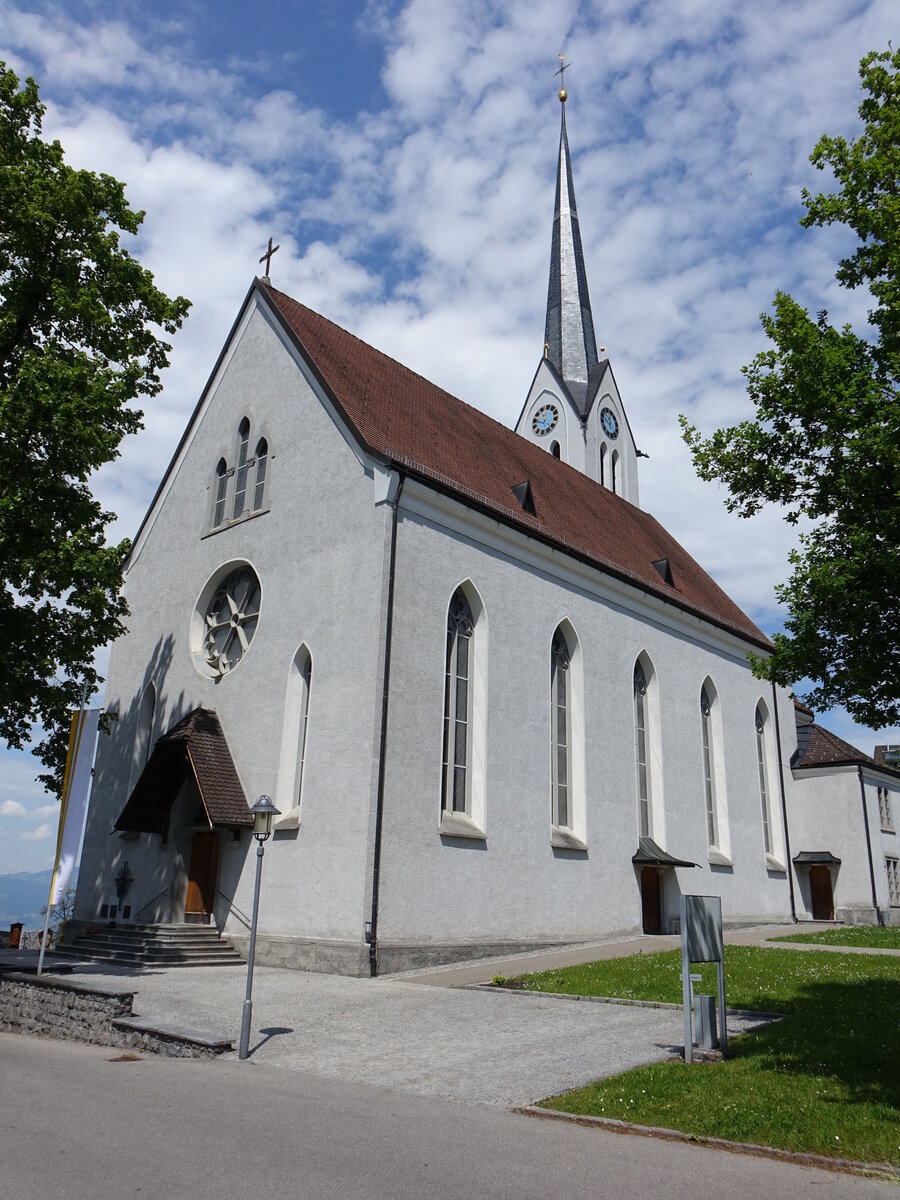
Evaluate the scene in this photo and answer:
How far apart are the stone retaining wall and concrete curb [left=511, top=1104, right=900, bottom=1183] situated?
13.3ft

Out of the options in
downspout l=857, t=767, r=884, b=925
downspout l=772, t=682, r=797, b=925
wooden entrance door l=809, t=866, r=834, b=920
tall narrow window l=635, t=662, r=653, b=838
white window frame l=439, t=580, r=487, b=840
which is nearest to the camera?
white window frame l=439, t=580, r=487, b=840

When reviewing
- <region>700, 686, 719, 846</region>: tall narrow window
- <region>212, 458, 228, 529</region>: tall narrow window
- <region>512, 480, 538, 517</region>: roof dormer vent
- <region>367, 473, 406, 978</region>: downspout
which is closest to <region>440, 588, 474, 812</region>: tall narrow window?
<region>367, 473, 406, 978</region>: downspout

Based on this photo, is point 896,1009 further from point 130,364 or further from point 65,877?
point 130,364

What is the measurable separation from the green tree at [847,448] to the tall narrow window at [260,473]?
12.7 meters

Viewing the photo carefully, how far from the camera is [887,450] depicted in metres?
8.00

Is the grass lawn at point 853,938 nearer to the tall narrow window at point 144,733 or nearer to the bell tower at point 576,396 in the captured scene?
the tall narrow window at point 144,733

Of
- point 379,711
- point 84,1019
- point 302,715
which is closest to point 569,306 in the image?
point 302,715

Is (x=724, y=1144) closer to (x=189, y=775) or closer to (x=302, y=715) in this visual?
(x=302, y=715)

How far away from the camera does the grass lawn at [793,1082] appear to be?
641cm

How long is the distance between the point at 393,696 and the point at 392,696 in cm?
2

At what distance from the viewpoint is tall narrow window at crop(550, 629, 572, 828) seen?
20.1 m

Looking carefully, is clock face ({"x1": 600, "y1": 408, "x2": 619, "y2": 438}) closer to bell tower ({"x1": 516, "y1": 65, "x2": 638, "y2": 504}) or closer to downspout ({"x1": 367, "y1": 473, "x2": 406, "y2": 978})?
bell tower ({"x1": 516, "y1": 65, "x2": 638, "y2": 504})

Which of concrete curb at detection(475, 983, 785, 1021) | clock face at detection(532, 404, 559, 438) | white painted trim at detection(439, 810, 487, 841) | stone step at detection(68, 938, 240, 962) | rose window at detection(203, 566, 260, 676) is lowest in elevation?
concrete curb at detection(475, 983, 785, 1021)

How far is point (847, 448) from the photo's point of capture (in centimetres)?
859
